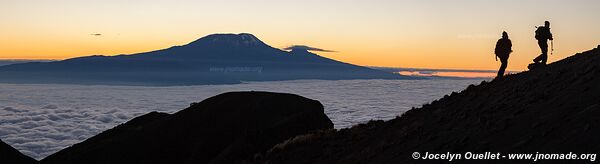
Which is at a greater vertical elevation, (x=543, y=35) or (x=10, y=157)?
(x=543, y=35)

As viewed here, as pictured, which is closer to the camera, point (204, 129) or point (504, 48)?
point (504, 48)

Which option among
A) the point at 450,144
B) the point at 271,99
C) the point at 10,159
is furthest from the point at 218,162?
the point at 10,159

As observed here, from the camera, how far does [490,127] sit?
14.2 meters

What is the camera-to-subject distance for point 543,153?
10.8 metres

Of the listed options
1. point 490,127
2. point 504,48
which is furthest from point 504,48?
point 490,127

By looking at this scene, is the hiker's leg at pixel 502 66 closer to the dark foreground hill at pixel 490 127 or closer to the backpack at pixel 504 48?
the backpack at pixel 504 48

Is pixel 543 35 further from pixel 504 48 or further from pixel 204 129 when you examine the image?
pixel 204 129

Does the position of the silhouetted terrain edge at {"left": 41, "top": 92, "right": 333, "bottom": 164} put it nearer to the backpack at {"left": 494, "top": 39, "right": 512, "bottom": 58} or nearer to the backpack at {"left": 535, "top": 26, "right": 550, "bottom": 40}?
the backpack at {"left": 494, "top": 39, "right": 512, "bottom": 58}

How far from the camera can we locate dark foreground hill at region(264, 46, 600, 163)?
11.8 metres

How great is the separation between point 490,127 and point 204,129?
30.9 metres

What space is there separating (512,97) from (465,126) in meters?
3.36

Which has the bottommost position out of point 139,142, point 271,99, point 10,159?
point 10,159

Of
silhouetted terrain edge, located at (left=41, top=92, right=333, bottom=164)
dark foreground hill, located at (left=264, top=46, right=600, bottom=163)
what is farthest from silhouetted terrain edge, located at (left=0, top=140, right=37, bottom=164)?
dark foreground hill, located at (left=264, top=46, right=600, bottom=163)

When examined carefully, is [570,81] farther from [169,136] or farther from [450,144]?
[169,136]
